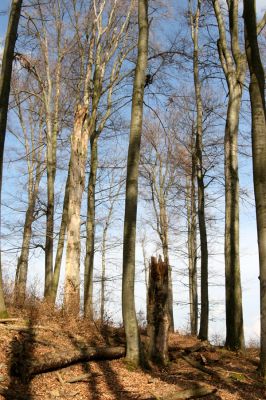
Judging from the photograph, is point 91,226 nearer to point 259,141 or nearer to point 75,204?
point 75,204

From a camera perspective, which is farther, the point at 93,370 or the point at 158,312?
the point at 158,312

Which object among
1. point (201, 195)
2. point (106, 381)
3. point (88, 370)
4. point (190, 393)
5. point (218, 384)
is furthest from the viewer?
point (201, 195)

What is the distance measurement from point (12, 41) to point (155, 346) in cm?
710

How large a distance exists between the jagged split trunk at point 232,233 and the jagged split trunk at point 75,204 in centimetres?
374

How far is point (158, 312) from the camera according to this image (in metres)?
8.17

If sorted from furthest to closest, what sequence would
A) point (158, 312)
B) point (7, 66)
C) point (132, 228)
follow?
point (7, 66) → point (158, 312) → point (132, 228)

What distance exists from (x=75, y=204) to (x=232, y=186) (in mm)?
4381

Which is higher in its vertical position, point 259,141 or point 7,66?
point 7,66

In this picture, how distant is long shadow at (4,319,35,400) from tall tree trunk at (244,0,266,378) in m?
3.75

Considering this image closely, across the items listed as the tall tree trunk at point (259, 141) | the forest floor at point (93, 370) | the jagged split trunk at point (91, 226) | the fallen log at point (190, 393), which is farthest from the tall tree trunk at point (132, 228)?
the jagged split trunk at point (91, 226)

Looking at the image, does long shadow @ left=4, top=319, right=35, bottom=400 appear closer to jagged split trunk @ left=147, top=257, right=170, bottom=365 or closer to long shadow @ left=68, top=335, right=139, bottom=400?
long shadow @ left=68, top=335, right=139, bottom=400

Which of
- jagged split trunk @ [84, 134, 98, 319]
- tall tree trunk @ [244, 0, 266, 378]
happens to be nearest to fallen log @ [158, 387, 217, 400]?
tall tree trunk @ [244, 0, 266, 378]

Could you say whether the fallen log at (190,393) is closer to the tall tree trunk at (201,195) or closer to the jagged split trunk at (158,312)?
the jagged split trunk at (158,312)

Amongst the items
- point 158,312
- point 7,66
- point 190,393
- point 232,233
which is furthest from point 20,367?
point 232,233
